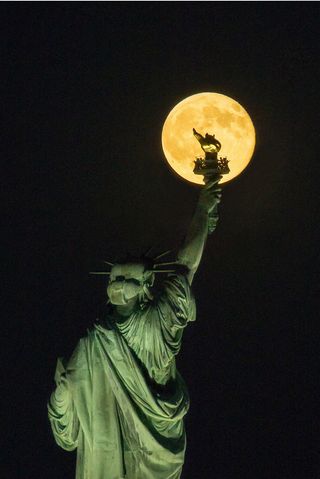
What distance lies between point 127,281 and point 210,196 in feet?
2.23

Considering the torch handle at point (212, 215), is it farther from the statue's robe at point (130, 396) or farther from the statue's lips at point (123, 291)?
the statue's lips at point (123, 291)

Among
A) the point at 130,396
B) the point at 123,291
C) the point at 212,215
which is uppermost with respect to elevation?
the point at 212,215

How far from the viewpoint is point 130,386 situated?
5.79m

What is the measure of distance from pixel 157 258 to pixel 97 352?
1.96ft

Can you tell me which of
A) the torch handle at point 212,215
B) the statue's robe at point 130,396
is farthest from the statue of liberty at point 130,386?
the torch handle at point 212,215

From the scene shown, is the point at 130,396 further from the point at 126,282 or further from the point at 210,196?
the point at 210,196

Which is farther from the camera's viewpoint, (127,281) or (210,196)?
(210,196)

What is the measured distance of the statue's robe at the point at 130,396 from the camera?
18.9ft

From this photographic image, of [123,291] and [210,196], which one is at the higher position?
[210,196]

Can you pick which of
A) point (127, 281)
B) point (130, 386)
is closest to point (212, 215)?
point (127, 281)

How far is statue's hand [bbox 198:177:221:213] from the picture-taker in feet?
20.0

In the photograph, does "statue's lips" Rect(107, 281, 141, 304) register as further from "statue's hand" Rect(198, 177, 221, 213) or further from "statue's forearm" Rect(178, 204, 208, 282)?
"statue's hand" Rect(198, 177, 221, 213)

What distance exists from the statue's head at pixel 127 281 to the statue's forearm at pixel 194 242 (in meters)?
0.22

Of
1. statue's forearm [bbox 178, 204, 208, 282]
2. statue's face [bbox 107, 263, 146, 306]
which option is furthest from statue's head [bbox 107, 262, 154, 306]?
statue's forearm [bbox 178, 204, 208, 282]
